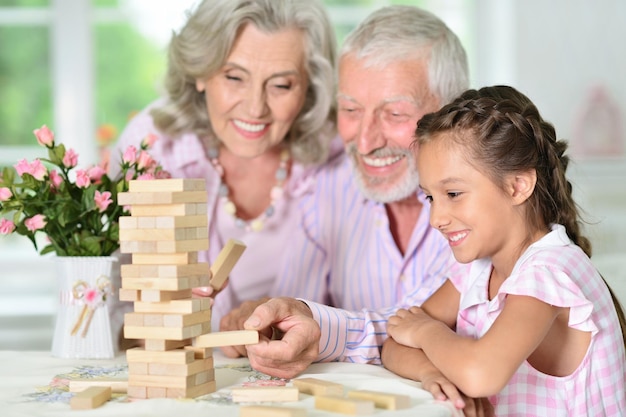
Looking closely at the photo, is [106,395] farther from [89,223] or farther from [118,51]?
[118,51]

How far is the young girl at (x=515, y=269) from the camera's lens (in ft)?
5.21

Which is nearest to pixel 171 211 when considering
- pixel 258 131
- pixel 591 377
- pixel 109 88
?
pixel 591 377

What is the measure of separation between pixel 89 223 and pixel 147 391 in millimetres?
611

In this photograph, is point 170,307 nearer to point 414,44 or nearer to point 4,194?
point 4,194

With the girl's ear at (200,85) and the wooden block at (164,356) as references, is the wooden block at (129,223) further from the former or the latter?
the girl's ear at (200,85)

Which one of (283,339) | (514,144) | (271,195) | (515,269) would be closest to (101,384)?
(283,339)

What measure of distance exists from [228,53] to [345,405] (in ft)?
4.50

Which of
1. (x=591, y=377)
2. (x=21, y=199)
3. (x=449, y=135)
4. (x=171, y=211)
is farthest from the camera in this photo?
(x=21, y=199)

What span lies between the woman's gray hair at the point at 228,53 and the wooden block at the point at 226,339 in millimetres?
1144

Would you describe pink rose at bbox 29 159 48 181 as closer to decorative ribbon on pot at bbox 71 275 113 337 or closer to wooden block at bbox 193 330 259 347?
decorative ribbon on pot at bbox 71 275 113 337

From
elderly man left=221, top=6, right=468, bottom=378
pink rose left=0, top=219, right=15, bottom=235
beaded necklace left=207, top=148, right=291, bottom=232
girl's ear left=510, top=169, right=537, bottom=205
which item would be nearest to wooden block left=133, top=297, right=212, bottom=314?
elderly man left=221, top=6, right=468, bottom=378

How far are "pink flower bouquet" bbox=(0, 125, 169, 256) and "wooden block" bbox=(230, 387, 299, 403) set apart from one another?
644 mm

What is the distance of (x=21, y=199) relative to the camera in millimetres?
1939

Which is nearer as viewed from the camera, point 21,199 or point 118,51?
point 21,199
